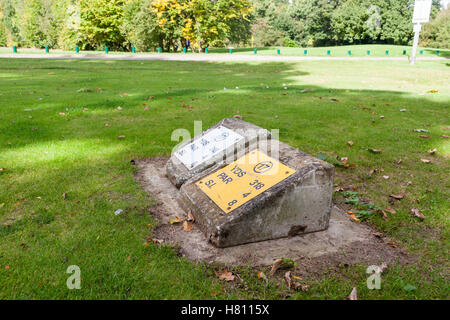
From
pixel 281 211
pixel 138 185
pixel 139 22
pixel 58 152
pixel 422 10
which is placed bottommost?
pixel 138 185

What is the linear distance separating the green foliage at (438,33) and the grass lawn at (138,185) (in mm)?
46491

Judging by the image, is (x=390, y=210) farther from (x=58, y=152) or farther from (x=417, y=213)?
(x=58, y=152)

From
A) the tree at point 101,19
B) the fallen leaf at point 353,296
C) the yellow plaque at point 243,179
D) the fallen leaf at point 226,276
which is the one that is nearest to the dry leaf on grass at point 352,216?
the yellow plaque at point 243,179

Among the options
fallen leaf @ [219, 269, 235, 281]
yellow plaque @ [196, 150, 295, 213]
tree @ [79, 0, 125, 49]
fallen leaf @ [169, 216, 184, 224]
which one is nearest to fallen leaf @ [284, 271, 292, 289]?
fallen leaf @ [219, 269, 235, 281]

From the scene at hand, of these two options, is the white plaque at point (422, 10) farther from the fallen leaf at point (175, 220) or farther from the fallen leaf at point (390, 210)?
the fallen leaf at point (175, 220)

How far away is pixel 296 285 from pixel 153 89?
9.58m

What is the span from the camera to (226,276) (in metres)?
2.76

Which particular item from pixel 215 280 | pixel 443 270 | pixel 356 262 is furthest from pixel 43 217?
pixel 443 270

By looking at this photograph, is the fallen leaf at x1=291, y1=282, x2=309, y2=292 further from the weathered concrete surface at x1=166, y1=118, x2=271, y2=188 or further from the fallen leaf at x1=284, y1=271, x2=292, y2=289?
the weathered concrete surface at x1=166, y1=118, x2=271, y2=188

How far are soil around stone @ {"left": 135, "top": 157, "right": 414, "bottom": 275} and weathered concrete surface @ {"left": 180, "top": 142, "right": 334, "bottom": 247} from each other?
85mm

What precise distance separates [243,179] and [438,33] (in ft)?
190

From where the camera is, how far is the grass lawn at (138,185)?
8.75ft

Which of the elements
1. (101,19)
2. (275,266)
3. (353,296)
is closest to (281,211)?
(275,266)
